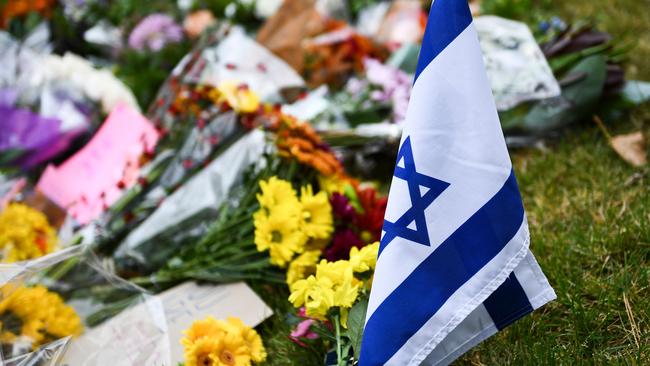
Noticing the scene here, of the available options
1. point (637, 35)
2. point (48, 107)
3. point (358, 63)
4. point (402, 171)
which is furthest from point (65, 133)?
point (637, 35)

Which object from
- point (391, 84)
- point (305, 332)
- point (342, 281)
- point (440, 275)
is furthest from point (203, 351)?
point (391, 84)

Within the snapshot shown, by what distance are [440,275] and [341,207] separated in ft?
2.01

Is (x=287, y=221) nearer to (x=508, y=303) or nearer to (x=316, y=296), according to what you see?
(x=316, y=296)

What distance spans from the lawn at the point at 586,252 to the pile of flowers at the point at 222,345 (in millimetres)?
482

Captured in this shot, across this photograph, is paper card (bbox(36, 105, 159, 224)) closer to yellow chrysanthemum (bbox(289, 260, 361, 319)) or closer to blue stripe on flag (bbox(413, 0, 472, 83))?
yellow chrysanthemum (bbox(289, 260, 361, 319))

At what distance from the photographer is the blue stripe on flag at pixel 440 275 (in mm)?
1146

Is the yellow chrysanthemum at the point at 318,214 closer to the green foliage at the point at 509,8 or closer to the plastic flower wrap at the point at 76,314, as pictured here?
the plastic flower wrap at the point at 76,314

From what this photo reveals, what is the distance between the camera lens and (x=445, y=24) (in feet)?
3.70

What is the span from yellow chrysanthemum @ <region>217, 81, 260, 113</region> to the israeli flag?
2.98 feet

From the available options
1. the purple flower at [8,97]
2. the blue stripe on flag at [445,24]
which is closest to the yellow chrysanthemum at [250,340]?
the blue stripe on flag at [445,24]

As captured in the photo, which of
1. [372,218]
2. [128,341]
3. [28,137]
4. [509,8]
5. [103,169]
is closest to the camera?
[128,341]

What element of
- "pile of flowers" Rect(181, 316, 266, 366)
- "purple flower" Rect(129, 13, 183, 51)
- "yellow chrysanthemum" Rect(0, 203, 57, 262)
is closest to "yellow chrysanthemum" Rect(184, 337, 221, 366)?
"pile of flowers" Rect(181, 316, 266, 366)

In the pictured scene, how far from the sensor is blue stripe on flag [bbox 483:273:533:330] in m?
1.22

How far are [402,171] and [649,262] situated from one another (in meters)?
0.76
